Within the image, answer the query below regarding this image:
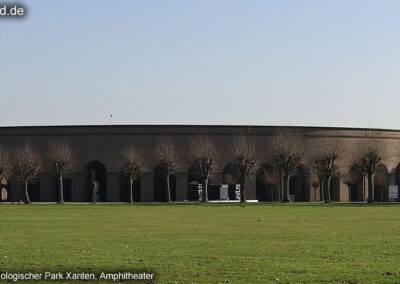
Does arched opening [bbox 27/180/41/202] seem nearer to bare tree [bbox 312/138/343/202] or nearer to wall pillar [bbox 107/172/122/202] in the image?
wall pillar [bbox 107/172/122/202]

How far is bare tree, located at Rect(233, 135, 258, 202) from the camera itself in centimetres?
8612

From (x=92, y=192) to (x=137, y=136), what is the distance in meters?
8.78

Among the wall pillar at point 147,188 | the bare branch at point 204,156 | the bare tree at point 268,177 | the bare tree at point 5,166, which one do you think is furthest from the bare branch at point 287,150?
the bare tree at point 5,166

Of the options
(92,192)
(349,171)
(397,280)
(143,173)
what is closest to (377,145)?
(349,171)

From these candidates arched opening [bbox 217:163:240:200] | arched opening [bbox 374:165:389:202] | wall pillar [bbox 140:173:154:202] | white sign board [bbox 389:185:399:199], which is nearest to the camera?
arched opening [bbox 217:163:240:200]

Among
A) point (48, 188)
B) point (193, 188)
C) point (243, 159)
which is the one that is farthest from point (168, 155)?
point (48, 188)

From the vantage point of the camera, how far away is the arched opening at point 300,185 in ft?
324

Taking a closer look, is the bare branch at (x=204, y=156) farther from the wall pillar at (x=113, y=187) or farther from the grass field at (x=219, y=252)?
the grass field at (x=219, y=252)

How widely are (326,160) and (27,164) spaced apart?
113ft

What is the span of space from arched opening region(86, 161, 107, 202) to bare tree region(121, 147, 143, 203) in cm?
400

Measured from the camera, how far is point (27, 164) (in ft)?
285

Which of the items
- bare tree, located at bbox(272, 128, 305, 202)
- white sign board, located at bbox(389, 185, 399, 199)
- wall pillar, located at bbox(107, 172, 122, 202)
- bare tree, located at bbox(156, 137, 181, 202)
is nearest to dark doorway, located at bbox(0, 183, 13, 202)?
wall pillar, located at bbox(107, 172, 122, 202)

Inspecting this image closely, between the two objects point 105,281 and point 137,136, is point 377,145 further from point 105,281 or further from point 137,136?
point 105,281

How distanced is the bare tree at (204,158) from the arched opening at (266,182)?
713 cm
